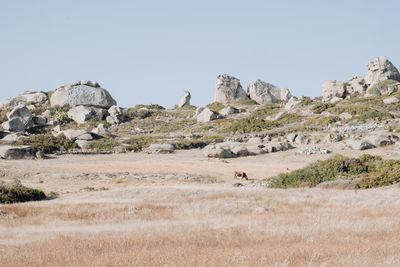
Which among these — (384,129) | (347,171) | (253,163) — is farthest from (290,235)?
(384,129)

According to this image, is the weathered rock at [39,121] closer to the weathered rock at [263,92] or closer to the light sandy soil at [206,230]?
the weathered rock at [263,92]

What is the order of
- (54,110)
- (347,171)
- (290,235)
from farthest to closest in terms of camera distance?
(54,110) → (347,171) → (290,235)

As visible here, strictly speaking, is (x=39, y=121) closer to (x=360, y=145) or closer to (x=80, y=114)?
(x=80, y=114)

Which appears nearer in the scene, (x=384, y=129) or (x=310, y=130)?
(x=384, y=129)

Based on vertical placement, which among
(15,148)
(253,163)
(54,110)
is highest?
(54,110)

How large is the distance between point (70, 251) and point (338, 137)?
40.2 metres

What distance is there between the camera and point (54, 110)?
67250 mm

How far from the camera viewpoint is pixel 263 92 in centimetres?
7962

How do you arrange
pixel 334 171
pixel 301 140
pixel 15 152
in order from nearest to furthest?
pixel 334 171 → pixel 15 152 → pixel 301 140

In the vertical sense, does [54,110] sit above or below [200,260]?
above

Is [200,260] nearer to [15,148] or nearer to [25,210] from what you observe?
[25,210]

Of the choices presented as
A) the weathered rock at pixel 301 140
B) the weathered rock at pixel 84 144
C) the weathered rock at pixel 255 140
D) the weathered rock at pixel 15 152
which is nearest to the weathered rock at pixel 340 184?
the weathered rock at pixel 301 140

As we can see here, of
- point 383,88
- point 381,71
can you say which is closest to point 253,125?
point 383,88

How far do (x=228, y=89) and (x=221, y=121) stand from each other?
20.1 m
